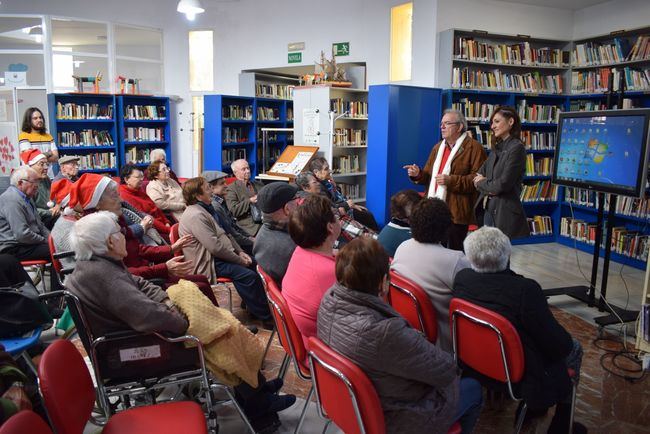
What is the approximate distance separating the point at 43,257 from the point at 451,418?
3.70 metres

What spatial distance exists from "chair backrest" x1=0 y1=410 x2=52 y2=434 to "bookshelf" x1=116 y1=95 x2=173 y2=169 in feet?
29.8

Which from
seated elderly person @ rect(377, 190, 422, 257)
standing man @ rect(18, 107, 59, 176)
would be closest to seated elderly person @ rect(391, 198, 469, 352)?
seated elderly person @ rect(377, 190, 422, 257)

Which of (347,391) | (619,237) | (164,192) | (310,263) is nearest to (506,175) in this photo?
(310,263)

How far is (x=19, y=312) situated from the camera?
2.45m

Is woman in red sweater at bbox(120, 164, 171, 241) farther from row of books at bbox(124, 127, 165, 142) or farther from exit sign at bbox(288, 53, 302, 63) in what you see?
exit sign at bbox(288, 53, 302, 63)

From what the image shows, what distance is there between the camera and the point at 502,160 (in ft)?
13.6

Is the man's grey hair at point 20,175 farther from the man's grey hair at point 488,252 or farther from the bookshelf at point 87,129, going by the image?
the bookshelf at point 87,129

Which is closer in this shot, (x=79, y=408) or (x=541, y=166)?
(x=79, y=408)

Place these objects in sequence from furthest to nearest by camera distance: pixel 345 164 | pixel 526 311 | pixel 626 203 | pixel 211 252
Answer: pixel 345 164 < pixel 626 203 < pixel 211 252 < pixel 526 311

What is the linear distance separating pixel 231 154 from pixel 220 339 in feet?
25.3

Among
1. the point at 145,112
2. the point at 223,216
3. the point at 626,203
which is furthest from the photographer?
the point at 145,112

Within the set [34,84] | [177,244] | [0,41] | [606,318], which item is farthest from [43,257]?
[0,41]

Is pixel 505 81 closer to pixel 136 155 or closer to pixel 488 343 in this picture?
pixel 488 343

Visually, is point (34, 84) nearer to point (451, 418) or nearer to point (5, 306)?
point (5, 306)
